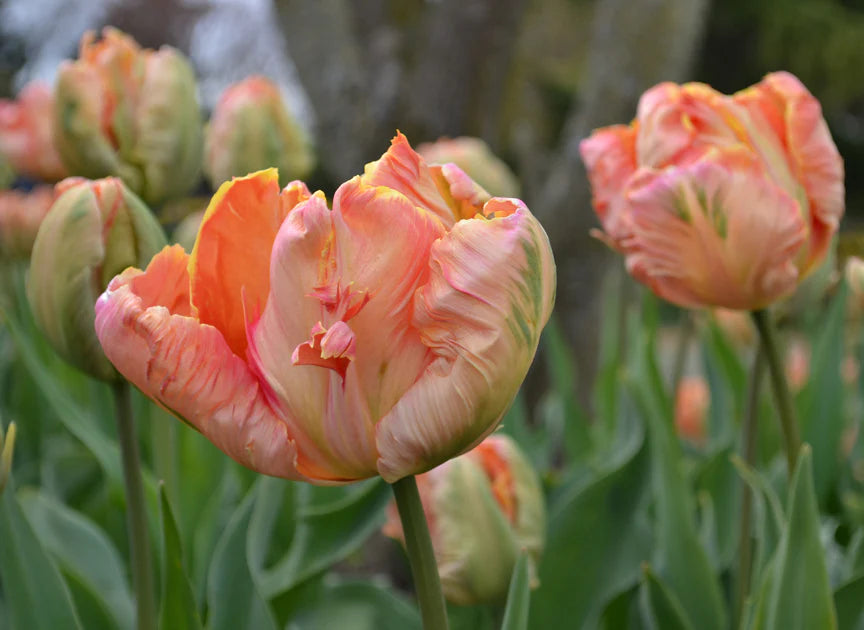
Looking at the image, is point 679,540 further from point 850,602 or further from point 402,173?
point 402,173

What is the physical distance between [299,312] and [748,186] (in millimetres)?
343

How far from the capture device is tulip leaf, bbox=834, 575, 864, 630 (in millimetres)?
617

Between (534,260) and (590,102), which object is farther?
(590,102)

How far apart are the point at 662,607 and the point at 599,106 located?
1.23 m

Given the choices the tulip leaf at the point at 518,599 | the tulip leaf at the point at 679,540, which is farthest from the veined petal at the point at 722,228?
the tulip leaf at the point at 518,599

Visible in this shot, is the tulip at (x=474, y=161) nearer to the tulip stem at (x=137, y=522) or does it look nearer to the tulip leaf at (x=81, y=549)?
the tulip leaf at (x=81, y=549)

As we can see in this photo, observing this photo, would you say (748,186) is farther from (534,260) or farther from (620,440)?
(620,440)

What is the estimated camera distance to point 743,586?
2.24ft

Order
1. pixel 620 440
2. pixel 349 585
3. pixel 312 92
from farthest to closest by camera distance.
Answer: pixel 312 92 → pixel 620 440 → pixel 349 585

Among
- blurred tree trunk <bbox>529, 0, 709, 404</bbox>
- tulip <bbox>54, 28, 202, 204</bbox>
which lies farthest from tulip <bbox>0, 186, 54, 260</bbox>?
blurred tree trunk <bbox>529, 0, 709, 404</bbox>

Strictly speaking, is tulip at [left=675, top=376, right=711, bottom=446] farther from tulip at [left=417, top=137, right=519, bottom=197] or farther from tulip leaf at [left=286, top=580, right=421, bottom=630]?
tulip leaf at [left=286, top=580, right=421, bottom=630]

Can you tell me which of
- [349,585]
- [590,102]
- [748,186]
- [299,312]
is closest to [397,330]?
[299,312]

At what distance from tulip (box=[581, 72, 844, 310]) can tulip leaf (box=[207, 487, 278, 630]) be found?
33 centimetres

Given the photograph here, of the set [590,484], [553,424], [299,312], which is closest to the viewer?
[299,312]
